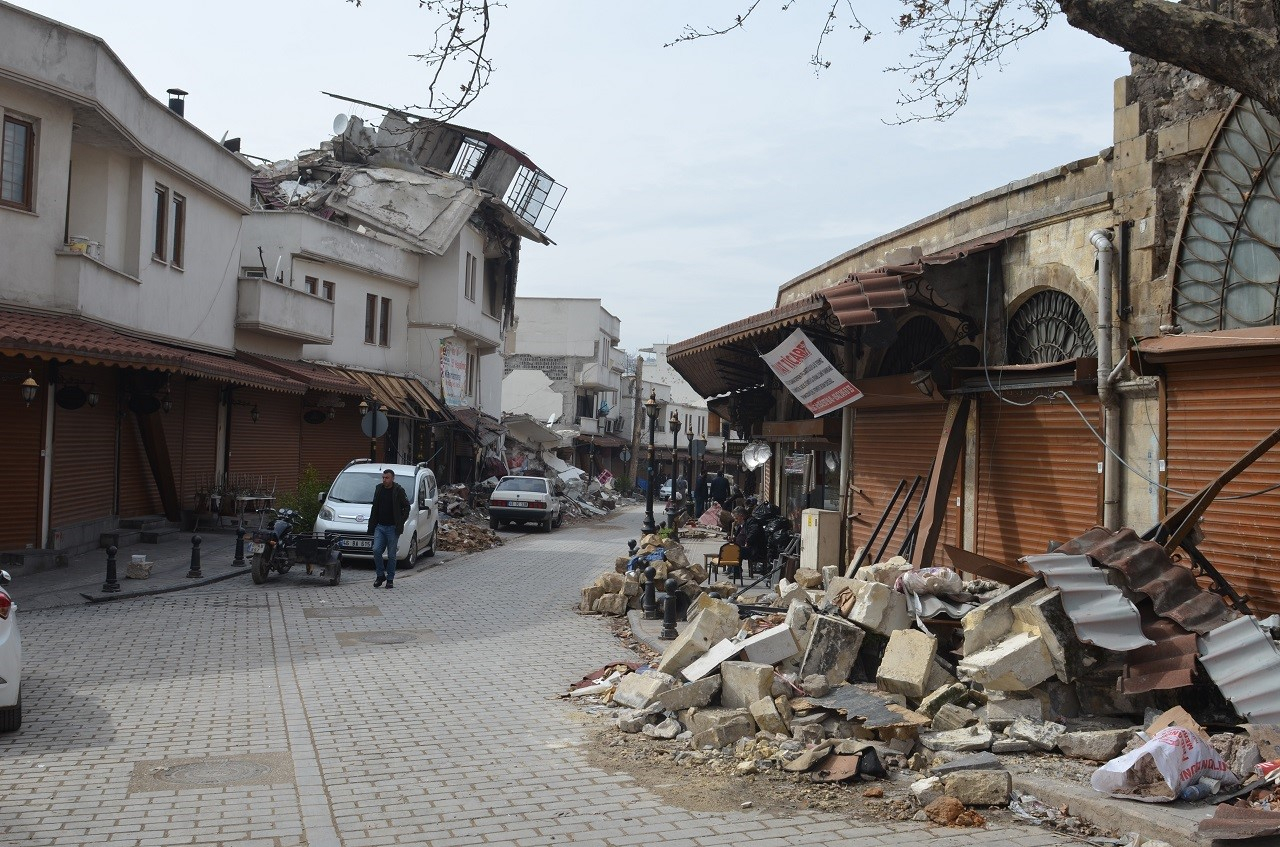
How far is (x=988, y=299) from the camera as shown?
12242mm

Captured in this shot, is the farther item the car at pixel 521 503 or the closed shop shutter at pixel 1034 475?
the car at pixel 521 503

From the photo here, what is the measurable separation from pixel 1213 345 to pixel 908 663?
3554 millimetres

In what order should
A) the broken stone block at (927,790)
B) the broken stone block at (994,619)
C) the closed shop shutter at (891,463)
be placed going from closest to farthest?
1. the broken stone block at (927,790)
2. the broken stone block at (994,619)
3. the closed shop shutter at (891,463)

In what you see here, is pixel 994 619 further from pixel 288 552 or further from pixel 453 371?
pixel 453 371

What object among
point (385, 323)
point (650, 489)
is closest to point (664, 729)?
point (650, 489)

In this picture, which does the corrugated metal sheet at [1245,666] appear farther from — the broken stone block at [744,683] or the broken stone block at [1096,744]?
the broken stone block at [744,683]

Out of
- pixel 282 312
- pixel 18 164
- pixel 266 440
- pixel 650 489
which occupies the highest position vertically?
pixel 18 164

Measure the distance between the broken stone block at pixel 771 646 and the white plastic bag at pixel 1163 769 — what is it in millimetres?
2938

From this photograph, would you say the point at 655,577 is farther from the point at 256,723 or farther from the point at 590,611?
the point at 256,723

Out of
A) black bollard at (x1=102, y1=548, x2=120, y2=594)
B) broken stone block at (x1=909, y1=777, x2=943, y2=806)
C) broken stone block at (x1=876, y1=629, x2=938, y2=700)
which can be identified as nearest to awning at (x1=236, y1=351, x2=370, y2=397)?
black bollard at (x1=102, y1=548, x2=120, y2=594)

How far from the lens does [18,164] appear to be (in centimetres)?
1648

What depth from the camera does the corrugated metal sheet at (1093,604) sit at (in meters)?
7.39

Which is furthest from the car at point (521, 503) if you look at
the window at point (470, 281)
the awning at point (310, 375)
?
the window at point (470, 281)

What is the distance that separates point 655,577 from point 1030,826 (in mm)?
8395
